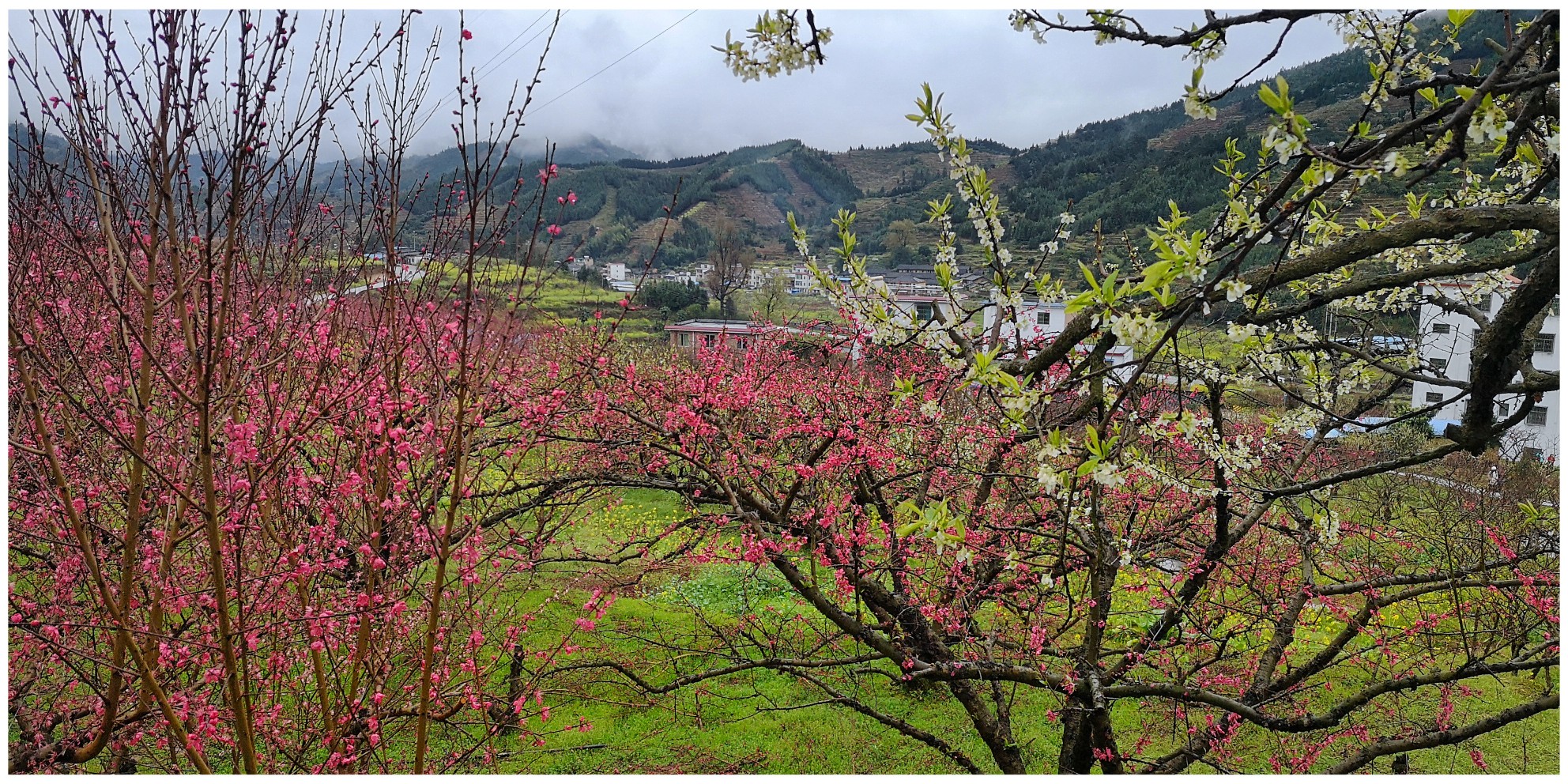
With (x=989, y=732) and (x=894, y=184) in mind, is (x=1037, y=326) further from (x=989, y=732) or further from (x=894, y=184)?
(x=894, y=184)

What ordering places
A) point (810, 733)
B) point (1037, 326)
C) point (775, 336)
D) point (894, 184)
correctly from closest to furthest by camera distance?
point (1037, 326) → point (810, 733) → point (775, 336) → point (894, 184)

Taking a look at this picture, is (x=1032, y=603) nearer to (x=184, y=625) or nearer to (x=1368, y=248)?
(x=1368, y=248)

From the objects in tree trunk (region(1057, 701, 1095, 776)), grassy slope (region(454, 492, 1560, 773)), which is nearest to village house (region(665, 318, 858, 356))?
grassy slope (region(454, 492, 1560, 773))

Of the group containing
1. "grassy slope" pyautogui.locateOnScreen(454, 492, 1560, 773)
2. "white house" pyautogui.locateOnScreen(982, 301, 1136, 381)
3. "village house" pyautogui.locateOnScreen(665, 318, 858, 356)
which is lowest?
"grassy slope" pyautogui.locateOnScreen(454, 492, 1560, 773)

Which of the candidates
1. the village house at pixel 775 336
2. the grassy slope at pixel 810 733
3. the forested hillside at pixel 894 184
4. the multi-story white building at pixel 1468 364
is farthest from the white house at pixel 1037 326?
the grassy slope at pixel 810 733

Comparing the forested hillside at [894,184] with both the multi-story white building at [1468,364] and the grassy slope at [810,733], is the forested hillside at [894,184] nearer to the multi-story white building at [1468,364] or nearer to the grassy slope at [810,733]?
the multi-story white building at [1468,364]

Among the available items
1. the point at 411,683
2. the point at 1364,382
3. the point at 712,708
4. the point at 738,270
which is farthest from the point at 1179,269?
the point at 738,270

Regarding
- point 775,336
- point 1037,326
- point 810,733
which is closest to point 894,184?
point 775,336

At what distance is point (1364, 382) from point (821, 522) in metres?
3.45

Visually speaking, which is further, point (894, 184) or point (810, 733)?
point (894, 184)

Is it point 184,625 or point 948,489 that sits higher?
point 184,625

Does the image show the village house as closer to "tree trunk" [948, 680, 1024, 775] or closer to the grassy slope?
the grassy slope

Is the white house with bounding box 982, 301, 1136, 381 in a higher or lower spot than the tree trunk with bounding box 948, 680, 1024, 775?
higher

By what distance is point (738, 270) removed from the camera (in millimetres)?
26297
